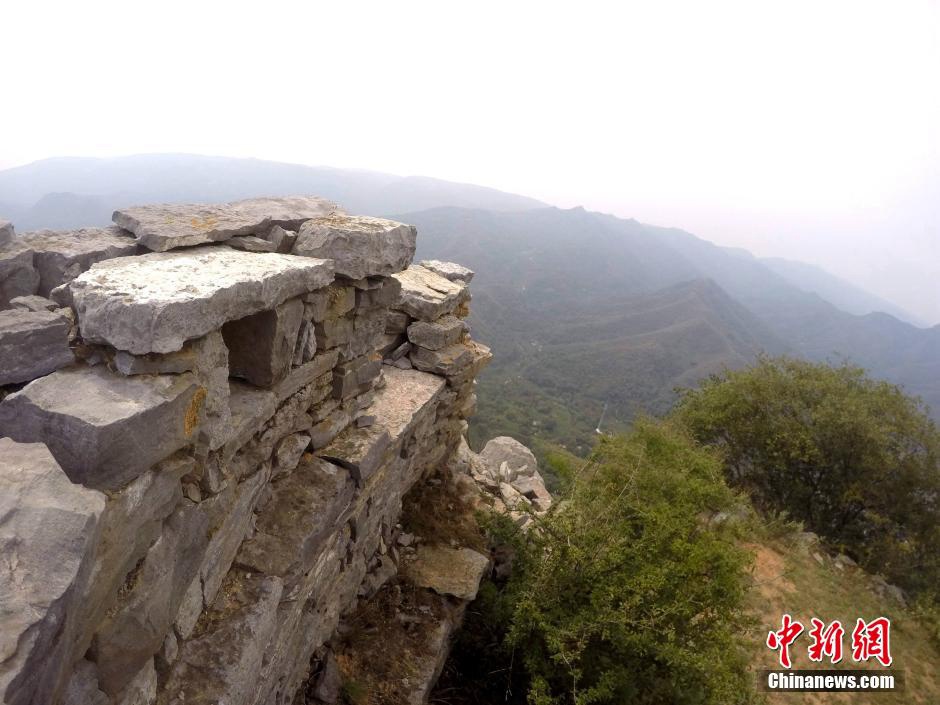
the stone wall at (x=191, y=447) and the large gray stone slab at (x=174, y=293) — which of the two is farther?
the large gray stone slab at (x=174, y=293)

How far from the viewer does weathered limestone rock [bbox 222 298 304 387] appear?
334 centimetres

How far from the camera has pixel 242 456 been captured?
344 cm

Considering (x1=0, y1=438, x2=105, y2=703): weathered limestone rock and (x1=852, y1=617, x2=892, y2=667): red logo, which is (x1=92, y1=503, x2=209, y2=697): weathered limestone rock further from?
(x1=852, y1=617, x2=892, y2=667): red logo

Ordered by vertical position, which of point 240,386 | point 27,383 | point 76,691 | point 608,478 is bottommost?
point 608,478

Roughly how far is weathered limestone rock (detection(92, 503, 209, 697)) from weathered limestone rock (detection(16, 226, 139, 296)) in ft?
5.52

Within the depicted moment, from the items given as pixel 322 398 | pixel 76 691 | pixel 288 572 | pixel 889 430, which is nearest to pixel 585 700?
pixel 288 572

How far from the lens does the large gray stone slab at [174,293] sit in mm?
2324

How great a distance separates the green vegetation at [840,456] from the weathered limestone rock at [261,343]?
1623 cm

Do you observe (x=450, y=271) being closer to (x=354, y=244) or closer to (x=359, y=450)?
(x=354, y=244)

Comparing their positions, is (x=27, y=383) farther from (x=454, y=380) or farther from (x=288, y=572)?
(x=454, y=380)

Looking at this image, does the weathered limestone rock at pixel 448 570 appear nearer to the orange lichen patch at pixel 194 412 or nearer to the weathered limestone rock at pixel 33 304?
the orange lichen patch at pixel 194 412

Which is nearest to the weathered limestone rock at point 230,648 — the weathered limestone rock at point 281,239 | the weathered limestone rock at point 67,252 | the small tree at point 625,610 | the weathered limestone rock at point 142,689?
the weathered limestone rock at point 142,689

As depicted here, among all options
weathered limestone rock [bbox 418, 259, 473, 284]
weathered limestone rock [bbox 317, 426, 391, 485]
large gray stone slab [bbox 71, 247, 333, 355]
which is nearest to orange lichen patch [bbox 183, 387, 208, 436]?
large gray stone slab [bbox 71, 247, 333, 355]

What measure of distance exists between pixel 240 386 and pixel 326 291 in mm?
1005
